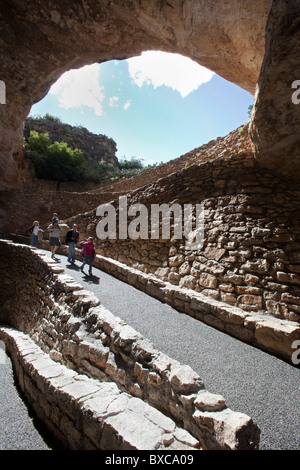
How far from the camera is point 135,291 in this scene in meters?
4.98

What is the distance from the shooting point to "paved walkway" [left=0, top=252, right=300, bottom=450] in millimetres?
1855

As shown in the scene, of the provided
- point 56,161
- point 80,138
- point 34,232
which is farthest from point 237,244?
point 80,138

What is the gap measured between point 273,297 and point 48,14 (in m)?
13.8

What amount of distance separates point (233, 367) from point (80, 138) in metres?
31.7

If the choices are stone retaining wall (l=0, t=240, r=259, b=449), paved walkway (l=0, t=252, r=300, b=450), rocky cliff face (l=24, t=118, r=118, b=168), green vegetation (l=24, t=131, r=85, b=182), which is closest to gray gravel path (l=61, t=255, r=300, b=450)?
paved walkway (l=0, t=252, r=300, b=450)

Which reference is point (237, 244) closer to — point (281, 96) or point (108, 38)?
point (281, 96)

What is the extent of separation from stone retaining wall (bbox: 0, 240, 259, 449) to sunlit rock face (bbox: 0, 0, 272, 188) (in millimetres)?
9192

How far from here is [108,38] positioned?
10.2 metres

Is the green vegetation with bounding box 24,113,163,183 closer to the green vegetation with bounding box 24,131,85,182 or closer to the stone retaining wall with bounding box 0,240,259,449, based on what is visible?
the green vegetation with bounding box 24,131,85,182

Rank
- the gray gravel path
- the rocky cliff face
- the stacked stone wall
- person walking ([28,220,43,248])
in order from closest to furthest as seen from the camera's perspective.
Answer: the gray gravel path → the stacked stone wall → person walking ([28,220,43,248]) → the rocky cliff face

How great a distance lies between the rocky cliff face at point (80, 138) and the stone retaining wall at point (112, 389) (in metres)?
27.3

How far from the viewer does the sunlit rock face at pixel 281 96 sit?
4.36 metres
